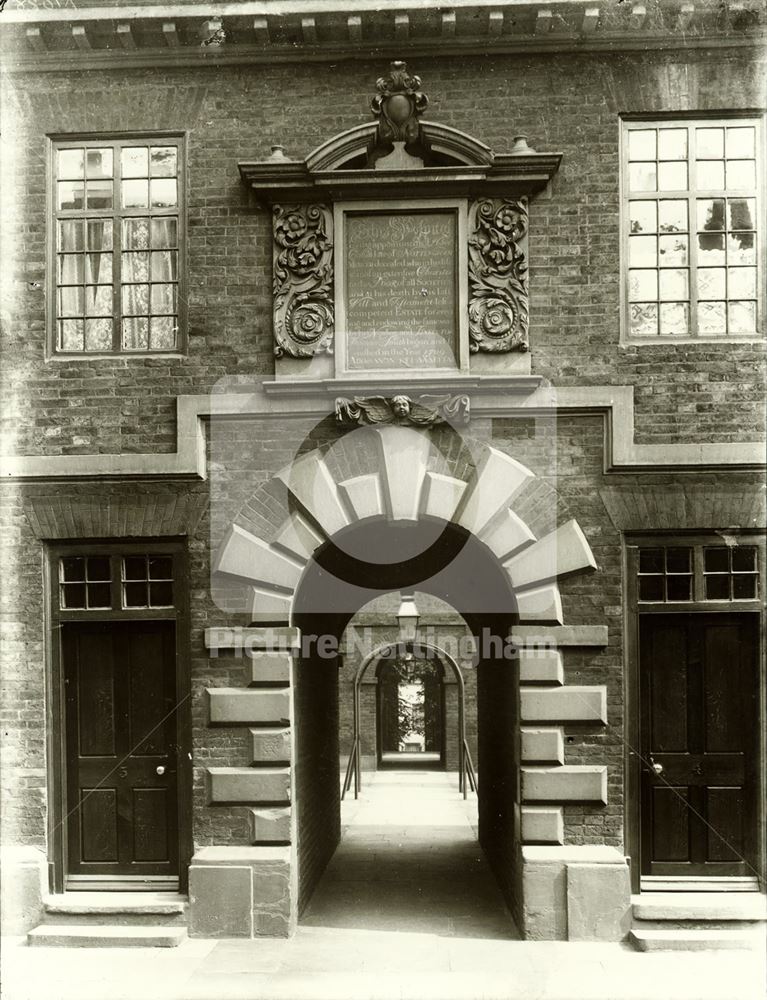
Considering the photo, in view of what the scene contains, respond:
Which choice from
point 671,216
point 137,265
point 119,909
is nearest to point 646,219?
point 671,216

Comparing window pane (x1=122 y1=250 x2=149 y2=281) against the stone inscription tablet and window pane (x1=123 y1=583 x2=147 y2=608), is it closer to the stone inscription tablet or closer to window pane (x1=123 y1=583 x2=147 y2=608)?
the stone inscription tablet

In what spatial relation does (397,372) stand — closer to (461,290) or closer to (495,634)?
(461,290)

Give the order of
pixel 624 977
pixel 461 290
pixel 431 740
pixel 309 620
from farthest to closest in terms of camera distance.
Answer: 1. pixel 431 740
2. pixel 309 620
3. pixel 461 290
4. pixel 624 977

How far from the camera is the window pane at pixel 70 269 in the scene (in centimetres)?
850

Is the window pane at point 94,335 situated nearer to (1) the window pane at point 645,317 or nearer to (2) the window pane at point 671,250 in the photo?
(1) the window pane at point 645,317

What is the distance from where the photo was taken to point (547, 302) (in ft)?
26.7

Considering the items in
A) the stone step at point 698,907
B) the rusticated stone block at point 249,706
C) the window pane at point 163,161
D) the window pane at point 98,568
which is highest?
the window pane at point 163,161

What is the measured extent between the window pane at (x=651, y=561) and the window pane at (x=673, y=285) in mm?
2179

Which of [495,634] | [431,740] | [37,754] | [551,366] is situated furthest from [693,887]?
[431,740]

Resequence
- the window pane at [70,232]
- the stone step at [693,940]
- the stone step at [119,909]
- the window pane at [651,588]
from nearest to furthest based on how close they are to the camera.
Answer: the stone step at [693,940] < the stone step at [119,909] < the window pane at [651,588] < the window pane at [70,232]

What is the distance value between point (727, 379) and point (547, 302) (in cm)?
165

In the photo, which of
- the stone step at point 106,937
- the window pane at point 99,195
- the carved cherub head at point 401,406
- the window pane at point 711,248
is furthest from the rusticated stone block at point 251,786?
the window pane at point 711,248

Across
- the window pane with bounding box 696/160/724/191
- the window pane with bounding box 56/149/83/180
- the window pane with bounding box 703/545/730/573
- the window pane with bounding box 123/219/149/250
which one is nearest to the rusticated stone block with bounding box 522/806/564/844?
the window pane with bounding box 703/545/730/573

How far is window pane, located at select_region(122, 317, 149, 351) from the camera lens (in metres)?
8.48
